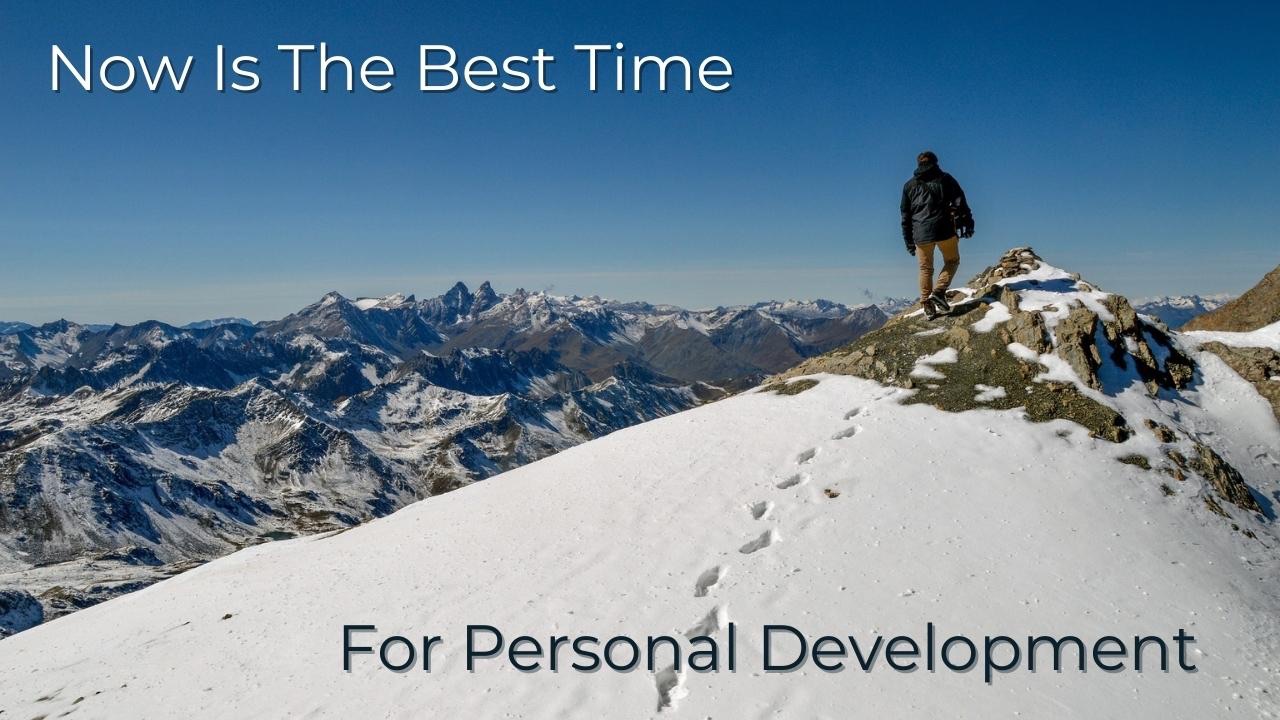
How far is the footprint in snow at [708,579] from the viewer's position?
16.9 m

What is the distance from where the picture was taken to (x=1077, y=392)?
22703 millimetres

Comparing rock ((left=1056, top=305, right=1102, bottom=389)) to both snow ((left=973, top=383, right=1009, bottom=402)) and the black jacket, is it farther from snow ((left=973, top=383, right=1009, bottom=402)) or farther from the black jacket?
the black jacket

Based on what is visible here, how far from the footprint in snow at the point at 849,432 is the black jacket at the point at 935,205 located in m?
8.02

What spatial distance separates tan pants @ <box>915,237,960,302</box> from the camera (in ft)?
84.2

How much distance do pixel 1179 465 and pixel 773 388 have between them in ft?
46.6

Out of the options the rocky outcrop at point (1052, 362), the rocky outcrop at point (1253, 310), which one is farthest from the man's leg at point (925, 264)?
the rocky outcrop at point (1253, 310)

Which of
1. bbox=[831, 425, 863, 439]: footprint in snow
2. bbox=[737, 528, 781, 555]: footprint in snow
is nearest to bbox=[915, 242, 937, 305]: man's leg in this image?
bbox=[831, 425, 863, 439]: footprint in snow

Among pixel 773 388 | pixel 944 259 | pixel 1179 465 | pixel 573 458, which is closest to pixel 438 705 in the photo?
pixel 573 458

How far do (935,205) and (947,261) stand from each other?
2.94m

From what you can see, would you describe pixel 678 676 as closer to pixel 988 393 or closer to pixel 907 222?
pixel 988 393

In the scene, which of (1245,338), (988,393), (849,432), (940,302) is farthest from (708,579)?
(1245,338)

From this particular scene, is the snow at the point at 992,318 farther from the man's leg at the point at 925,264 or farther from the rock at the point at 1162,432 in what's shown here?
the rock at the point at 1162,432

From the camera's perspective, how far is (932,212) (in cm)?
2494

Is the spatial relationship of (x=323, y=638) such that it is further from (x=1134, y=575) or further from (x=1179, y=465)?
(x=1179, y=465)
